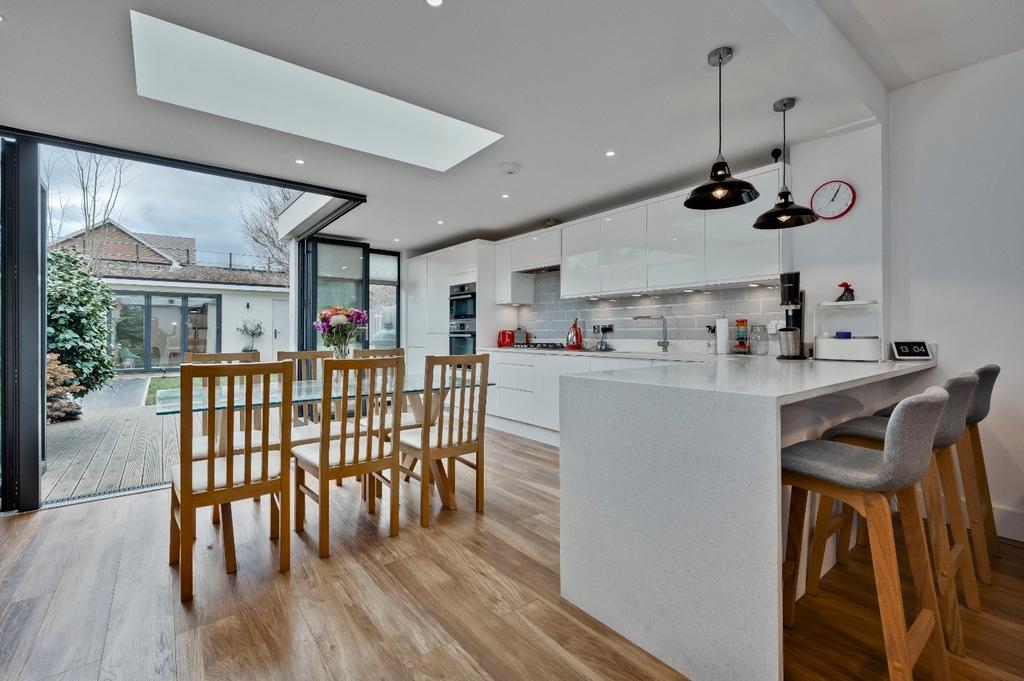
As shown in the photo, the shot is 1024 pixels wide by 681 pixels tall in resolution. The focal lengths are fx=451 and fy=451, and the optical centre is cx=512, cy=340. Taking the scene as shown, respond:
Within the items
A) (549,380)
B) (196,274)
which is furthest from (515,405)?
(196,274)

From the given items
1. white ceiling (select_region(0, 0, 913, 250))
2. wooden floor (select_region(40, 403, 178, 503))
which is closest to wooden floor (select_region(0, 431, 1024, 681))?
wooden floor (select_region(40, 403, 178, 503))

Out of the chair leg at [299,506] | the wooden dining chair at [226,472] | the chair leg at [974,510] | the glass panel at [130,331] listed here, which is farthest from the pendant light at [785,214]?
the glass panel at [130,331]

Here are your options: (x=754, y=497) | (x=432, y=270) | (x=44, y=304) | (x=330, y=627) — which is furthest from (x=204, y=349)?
(x=754, y=497)

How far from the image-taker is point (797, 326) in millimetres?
2992

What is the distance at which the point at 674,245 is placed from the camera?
3756 mm

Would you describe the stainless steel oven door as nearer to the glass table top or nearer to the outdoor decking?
the glass table top

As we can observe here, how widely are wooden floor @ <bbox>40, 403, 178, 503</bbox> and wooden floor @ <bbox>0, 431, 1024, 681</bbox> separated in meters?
0.60

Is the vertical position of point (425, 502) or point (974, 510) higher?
point (974, 510)

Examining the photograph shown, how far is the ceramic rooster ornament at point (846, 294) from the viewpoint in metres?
2.79

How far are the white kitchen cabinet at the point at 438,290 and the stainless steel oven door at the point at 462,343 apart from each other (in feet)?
0.71

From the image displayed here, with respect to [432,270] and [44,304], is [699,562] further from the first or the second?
[432,270]

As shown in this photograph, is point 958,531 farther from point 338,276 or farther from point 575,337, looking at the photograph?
point 338,276

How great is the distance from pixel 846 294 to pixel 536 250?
2984 mm

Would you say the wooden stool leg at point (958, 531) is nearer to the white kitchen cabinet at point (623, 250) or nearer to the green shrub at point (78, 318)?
the white kitchen cabinet at point (623, 250)
